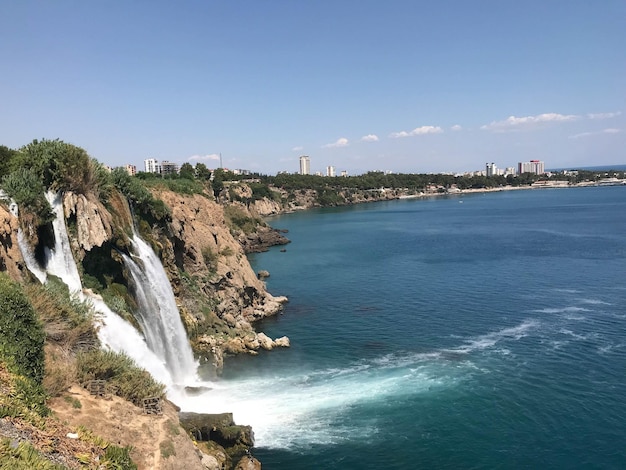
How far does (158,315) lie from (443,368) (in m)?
18.7

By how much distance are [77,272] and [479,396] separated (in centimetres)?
2310

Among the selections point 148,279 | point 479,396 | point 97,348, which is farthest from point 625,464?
point 148,279

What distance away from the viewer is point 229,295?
4497 cm

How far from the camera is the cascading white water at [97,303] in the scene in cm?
2361

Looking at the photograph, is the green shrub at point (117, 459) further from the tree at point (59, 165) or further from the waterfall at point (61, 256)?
the tree at point (59, 165)

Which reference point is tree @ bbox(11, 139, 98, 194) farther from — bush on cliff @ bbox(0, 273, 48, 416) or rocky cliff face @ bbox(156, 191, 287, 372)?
rocky cliff face @ bbox(156, 191, 287, 372)

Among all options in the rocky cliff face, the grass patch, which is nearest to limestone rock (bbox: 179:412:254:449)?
the grass patch

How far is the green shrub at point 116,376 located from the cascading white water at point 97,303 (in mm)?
4394

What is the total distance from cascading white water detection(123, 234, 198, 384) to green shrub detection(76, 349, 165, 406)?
9.50 m

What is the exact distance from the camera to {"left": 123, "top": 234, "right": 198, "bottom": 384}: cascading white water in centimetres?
2911

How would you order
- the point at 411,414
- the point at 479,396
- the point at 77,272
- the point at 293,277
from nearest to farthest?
the point at 77,272, the point at 411,414, the point at 479,396, the point at 293,277

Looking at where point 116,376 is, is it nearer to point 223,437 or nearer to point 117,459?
point 117,459

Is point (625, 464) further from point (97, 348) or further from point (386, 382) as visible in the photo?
point (97, 348)

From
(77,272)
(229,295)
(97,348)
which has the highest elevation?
(77,272)
